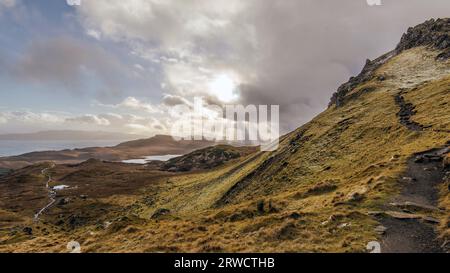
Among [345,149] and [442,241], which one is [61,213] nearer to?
[345,149]

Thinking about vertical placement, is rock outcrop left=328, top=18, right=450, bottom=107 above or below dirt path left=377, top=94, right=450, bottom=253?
above

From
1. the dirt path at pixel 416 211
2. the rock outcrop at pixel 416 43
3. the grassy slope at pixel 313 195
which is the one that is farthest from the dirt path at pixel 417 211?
the rock outcrop at pixel 416 43

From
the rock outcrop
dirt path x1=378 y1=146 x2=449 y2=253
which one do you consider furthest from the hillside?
the rock outcrop

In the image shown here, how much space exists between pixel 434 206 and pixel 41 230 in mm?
70986

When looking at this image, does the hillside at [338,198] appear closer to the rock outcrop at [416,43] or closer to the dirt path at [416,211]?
the dirt path at [416,211]

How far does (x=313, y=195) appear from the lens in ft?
110

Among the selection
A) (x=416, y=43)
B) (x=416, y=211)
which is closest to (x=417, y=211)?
(x=416, y=211)

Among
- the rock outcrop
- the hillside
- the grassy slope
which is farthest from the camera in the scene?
the rock outcrop

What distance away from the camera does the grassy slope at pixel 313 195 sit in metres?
21.7

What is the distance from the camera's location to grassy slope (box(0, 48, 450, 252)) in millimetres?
21656

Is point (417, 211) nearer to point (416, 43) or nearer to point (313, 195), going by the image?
point (313, 195)

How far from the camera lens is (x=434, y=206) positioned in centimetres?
2358

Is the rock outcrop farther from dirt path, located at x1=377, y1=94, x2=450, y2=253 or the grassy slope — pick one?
dirt path, located at x1=377, y1=94, x2=450, y2=253
